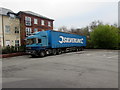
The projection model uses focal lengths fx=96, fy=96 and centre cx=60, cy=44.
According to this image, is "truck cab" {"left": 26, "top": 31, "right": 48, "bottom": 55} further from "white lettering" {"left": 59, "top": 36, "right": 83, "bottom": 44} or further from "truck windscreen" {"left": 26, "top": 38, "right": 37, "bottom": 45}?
"white lettering" {"left": 59, "top": 36, "right": 83, "bottom": 44}

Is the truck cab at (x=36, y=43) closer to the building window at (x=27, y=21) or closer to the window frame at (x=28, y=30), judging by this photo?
the window frame at (x=28, y=30)

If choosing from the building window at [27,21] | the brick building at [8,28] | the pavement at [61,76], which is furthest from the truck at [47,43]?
the building window at [27,21]

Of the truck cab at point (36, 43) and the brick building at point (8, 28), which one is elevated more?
the brick building at point (8, 28)

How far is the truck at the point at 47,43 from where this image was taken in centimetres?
1338

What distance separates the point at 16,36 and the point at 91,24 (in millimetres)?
32583

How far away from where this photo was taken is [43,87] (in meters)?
3.75

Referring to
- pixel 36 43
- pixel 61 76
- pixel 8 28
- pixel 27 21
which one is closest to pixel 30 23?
pixel 27 21

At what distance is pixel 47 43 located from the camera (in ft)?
47.4

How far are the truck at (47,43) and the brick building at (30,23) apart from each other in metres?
8.32

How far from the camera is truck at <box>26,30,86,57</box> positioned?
13.4m

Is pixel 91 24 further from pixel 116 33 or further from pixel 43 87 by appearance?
pixel 43 87

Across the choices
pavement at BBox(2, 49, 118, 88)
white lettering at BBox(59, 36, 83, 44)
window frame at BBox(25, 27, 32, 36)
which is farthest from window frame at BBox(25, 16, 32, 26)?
pavement at BBox(2, 49, 118, 88)

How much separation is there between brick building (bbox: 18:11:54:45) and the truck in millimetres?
8325

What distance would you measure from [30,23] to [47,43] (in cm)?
1238
